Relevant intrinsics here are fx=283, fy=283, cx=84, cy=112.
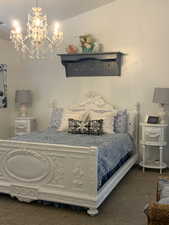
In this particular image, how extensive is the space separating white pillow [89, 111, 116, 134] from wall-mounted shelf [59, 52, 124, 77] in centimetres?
79

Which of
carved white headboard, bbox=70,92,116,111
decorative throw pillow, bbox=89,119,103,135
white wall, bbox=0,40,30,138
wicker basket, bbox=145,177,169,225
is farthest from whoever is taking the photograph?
white wall, bbox=0,40,30,138

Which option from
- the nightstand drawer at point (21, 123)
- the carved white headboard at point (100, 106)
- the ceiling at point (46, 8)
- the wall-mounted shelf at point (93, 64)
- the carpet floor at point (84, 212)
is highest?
the ceiling at point (46, 8)

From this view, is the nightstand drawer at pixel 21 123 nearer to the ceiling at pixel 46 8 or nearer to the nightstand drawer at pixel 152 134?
the ceiling at pixel 46 8

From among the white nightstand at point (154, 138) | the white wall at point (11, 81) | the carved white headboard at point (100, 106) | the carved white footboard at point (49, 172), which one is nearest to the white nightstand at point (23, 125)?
the white wall at point (11, 81)

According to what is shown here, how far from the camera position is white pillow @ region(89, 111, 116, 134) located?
14.8 ft

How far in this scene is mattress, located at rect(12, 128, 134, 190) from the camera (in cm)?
326

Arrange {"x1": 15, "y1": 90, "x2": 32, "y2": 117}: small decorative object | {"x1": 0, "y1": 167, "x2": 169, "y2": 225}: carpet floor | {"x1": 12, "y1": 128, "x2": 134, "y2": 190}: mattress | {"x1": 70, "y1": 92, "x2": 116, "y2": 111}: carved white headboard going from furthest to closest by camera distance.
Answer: {"x1": 15, "y1": 90, "x2": 32, "y2": 117}: small decorative object < {"x1": 70, "y1": 92, "x2": 116, "y2": 111}: carved white headboard < {"x1": 12, "y1": 128, "x2": 134, "y2": 190}: mattress < {"x1": 0, "y1": 167, "x2": 169, "y2": 225}: carpet floor

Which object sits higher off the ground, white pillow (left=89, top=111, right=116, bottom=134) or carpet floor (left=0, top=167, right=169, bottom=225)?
white pillow (left=89, top=111, right=116, bottom=134)

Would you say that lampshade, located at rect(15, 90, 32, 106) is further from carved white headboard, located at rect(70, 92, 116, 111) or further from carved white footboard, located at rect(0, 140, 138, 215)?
carved white footboard, located at rect(0, 140, 138, 215)

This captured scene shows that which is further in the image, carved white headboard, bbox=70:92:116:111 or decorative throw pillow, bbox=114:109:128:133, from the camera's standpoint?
carved white headboard, bbox=70:92:116:111

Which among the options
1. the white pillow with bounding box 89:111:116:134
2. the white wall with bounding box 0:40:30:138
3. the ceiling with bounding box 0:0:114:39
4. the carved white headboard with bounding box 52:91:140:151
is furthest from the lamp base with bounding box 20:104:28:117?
the white pillow with bounding box 89:111:116:134

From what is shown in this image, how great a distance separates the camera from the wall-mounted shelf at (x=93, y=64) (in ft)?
16.1

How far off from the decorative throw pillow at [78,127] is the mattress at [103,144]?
108 millimetres

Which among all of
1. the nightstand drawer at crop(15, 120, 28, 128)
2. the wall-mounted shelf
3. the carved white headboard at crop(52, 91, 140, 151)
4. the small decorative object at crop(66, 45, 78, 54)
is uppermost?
the small decorative object at crop(66, 45, 78, 54)
